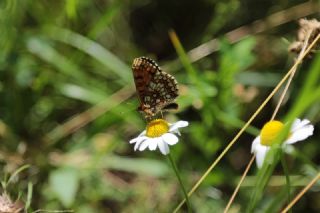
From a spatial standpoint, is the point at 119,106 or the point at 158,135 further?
the point at 119,106

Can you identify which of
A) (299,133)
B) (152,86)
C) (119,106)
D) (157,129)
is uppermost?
(119,106)

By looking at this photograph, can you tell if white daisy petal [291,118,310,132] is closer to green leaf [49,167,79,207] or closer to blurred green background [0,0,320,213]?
blurred green background [0,0,320,213]

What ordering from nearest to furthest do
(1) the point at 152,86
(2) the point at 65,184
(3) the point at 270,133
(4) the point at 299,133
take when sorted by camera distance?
(4) the point at 299,133 → (3) the point at 270,133 → (1) the point at 152,86 → (2) the point at 65,184

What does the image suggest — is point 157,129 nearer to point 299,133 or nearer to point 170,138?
point 170,138

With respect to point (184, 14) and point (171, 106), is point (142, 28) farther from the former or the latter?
point (171, 106)

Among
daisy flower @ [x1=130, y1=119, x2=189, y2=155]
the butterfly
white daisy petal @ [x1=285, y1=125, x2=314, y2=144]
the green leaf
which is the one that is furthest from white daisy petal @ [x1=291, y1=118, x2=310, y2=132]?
the green leaf

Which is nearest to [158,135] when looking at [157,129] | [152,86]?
[157,129]
